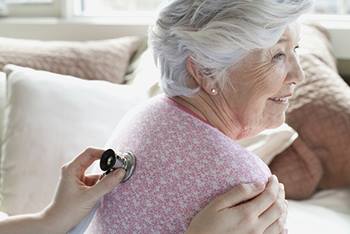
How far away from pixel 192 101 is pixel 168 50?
10 cm

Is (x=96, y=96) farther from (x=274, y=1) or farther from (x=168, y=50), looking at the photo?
(x=274, y=1)

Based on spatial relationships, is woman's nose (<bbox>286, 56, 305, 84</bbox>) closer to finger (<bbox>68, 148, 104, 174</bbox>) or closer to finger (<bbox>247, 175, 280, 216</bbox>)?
finger (<bbox>247, 175, 280, 216</bbox>)

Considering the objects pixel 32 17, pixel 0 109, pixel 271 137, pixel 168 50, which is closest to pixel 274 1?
pixel 168 50

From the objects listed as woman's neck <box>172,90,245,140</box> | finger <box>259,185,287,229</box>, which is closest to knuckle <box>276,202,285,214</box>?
finger <box>259,185,287,229</box>

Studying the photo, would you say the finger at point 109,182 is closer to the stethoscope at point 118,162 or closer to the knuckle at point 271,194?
the stethoscope at point 118,162

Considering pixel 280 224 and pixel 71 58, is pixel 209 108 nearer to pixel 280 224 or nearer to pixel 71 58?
pixel 280 224

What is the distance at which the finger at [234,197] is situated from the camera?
1.04 meters

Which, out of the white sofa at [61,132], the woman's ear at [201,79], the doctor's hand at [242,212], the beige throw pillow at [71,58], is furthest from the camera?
the beige throw pillow at [71,58]

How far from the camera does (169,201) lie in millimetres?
1065

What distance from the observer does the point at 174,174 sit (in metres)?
1.07

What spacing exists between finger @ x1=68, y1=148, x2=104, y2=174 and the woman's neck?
0.18 meters

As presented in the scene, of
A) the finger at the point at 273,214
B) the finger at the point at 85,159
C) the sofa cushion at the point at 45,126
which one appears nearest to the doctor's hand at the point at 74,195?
the finger at the point at 85,159

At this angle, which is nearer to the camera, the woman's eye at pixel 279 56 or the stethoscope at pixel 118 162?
the stethoscope at pixel 118 162

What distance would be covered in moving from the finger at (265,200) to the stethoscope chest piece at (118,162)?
215 millimetres
